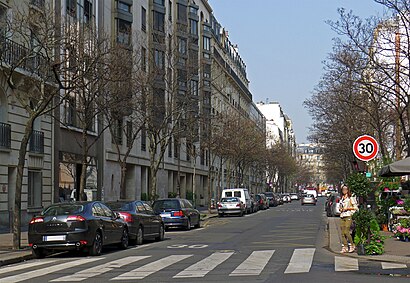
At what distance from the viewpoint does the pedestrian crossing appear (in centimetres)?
1408

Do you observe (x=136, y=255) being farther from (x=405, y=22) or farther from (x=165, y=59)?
(x=165, y=59)

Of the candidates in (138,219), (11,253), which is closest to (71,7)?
(138,219)

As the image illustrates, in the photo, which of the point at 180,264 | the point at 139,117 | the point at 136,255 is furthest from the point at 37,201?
the point at 180,264

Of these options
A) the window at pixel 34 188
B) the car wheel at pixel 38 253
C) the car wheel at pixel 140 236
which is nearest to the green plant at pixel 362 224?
the car wheel at pixel 140 236

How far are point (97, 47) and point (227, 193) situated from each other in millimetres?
29882

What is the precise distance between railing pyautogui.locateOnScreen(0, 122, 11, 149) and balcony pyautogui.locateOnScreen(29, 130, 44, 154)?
7.17 ft

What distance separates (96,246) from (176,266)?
380 cm

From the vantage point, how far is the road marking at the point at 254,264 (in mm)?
Result: 14342

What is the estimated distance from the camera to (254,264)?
16000 mm

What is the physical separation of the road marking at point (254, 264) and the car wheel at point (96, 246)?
4221mm

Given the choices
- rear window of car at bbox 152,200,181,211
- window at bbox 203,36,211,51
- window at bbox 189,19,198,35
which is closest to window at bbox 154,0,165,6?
window at bbox 189,19,198,35

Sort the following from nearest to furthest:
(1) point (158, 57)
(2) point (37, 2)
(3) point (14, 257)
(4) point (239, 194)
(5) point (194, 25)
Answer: (3) point (14, 257)
(2) point (37, 2)
(1) point (158, 57)
(4) point (239, 194)
(5) point (194, 25)

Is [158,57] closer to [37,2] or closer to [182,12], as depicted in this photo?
[37,2]

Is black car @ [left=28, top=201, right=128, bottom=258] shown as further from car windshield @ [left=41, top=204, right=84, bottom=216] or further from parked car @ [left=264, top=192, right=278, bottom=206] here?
parked car @ [left=264, top=192, right=278, bottom=206]
